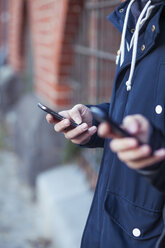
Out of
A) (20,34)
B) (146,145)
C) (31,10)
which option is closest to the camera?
(146,145)

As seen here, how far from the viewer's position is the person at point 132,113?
117 cm

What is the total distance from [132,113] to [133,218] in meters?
0.37

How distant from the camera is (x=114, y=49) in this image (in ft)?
9.27

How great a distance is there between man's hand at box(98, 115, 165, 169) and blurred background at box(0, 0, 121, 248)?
1.92 metres

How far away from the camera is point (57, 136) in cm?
377

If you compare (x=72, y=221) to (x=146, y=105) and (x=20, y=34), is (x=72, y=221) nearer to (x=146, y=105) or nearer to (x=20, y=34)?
(x=146, y=105)

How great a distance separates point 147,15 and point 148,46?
113 mm

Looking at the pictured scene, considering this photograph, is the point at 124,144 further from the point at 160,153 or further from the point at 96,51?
the point at 96,51

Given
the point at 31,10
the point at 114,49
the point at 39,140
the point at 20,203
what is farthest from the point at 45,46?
the point at 20,203

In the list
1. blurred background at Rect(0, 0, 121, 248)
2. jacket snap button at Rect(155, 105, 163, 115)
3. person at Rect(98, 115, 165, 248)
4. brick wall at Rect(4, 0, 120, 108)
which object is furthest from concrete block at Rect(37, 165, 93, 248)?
person at Rect(98, 115, 165, 248)

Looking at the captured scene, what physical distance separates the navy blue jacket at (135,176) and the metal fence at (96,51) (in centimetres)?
150

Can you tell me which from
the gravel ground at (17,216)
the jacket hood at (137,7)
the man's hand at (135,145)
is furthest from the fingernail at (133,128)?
the gravel ground at (17,216)

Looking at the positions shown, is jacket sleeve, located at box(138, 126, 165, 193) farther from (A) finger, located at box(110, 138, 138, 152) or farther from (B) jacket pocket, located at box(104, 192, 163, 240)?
(B) jacket pocket, located at box(104, 192, 163, 240)

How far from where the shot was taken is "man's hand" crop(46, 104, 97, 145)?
1330 mm
